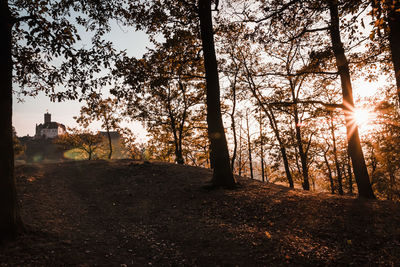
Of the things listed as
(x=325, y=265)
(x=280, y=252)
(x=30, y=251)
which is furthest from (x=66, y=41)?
(x=325, y=265)

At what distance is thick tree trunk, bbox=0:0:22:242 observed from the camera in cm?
571

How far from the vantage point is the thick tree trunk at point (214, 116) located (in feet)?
35.4

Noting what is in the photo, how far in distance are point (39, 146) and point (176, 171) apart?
302 ft

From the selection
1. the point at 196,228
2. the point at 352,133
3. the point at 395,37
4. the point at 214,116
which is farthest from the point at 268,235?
the point at 352,133

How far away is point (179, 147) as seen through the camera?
2819 centimetres

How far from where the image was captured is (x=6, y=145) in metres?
5.84

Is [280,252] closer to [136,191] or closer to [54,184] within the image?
[136,191]

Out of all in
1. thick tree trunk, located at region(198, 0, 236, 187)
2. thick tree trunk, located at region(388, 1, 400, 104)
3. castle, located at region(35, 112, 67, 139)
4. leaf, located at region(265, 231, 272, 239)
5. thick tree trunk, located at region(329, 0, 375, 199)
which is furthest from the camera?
castle, located at region(35, 112, 67, 139)

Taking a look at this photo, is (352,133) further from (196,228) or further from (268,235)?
(196,228)

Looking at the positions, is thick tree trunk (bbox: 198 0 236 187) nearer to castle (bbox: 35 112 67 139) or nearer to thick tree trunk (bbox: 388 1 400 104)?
thick tree trunk (bbox: 388 1 400 104)

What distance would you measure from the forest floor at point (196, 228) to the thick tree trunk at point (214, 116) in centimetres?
84

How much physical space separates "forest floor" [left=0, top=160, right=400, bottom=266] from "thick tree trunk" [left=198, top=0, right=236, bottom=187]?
0.84m

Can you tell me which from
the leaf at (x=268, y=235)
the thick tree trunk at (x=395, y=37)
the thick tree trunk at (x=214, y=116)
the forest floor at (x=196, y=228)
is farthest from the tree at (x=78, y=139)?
the thick tree trunk at (x=395, y=37)

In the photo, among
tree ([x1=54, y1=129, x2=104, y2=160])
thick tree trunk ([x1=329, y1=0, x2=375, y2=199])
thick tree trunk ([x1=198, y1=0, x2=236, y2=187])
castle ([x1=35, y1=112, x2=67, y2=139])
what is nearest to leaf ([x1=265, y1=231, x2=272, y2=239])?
thick tree trunk ([x1=198, y1=0, x2=236, y2=187])
